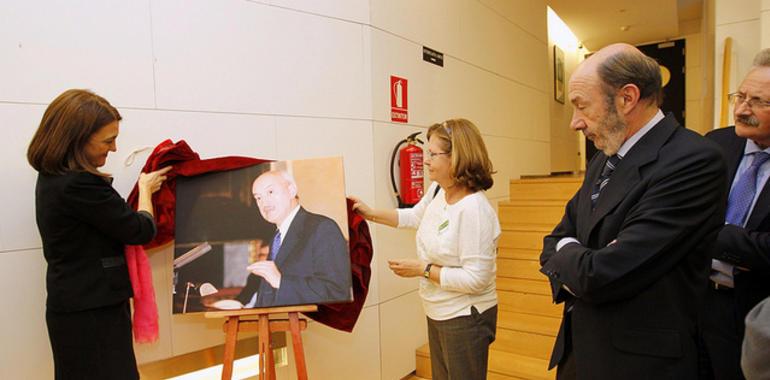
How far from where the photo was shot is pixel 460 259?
184 cm

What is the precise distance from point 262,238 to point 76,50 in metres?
1.07

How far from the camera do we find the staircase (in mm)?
3084

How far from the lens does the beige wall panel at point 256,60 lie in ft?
7.07

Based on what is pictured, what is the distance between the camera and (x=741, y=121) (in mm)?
1562

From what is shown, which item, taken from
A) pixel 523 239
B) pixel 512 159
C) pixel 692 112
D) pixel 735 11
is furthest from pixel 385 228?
pixel 692 112

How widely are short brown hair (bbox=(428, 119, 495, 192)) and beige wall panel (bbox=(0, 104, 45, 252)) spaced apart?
1626mm

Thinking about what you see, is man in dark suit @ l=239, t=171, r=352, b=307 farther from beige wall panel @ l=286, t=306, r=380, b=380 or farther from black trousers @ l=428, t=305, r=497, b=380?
beige wall panel @ l=286, t=306, r=380, b=380

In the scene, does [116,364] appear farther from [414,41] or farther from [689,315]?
[414,41]

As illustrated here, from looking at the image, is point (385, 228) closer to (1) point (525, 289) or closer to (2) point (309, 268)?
(2) point (309, 268)

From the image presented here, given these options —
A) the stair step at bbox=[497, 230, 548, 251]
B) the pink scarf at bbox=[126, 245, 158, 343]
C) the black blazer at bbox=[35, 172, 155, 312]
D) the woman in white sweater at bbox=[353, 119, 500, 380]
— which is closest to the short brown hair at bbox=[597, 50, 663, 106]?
the woman in white sweater at bbox=[353, 119, 500, 380]

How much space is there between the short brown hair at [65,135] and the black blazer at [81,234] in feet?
0.14

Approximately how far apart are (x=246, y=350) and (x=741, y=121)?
7.80 feet

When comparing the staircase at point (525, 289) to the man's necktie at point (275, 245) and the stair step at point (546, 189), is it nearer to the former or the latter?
the stair step at point (546, 189)

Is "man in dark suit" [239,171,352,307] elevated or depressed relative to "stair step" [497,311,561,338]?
elevated
